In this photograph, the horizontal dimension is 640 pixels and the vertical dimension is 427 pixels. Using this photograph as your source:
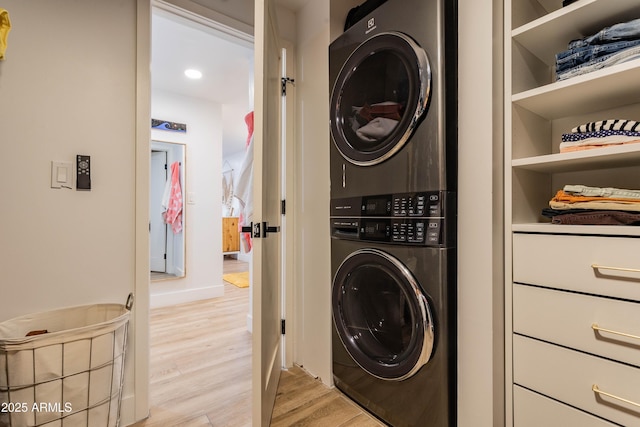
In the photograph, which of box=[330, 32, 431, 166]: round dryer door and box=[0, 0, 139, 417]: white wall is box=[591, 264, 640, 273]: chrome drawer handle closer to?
box=[330, 32, 431, 166]: round dryer door

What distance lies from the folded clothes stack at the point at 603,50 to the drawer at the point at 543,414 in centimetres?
105

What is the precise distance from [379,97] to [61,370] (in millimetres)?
1731

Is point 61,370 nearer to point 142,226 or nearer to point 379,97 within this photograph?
point 142,226

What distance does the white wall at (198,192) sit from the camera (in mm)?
3324

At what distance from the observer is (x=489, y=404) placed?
1.00m

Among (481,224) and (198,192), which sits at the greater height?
(198,192)

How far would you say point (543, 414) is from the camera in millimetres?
928

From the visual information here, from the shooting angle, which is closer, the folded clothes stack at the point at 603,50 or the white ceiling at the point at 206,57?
the folded clothes stack at the point at 603,50

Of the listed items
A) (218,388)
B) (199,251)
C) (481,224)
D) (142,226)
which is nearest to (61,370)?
(142,226)

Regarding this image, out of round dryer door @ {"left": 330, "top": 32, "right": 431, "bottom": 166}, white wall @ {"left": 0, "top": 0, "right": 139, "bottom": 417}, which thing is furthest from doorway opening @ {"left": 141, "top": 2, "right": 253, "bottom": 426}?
round dryer door @ {"left": 330, "top": 32, "right": 431, "bottom": 166}

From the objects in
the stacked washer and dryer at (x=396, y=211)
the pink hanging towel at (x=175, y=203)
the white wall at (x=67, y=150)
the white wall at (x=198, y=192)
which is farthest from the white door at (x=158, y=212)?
the stacked washer and dryer at (x=396, y=211)

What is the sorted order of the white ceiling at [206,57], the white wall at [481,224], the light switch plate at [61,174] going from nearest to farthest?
the white wall at [481,224], the light switch plate at [61,174], the white ceiling at [206,57]

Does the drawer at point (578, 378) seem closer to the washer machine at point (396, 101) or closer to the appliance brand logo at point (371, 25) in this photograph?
the washer machine at point (396, 101)

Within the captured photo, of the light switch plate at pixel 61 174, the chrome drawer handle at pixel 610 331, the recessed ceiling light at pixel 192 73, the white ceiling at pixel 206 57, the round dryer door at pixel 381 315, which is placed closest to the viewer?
the chrome drawer handle at pixel 610 331
